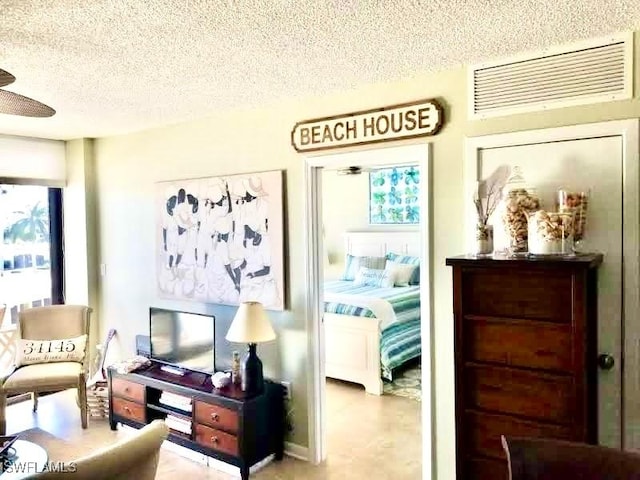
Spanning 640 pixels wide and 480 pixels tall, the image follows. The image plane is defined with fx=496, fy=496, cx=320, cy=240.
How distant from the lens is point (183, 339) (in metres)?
3.55

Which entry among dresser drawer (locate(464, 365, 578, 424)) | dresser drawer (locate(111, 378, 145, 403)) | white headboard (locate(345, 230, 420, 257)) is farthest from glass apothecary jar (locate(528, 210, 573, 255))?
white headboard (locate(345, 230, 420, 257))

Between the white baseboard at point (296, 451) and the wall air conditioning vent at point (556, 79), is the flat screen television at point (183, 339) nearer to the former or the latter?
the white baseboard at point (296, 451)

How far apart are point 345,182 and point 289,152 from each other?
3745 mm

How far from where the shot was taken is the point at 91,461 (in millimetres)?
1546

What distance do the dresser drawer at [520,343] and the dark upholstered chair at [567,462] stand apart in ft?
1.71

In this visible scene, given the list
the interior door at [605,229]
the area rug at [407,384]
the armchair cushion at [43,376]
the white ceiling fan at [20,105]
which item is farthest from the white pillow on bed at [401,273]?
the white ceiling fan at [20,105]

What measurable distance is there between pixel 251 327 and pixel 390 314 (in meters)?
1.87

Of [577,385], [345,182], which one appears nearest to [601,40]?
[577,385]

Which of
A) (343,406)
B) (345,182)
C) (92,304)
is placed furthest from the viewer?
(345,182)

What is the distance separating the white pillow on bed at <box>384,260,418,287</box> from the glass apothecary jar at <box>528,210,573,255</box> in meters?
3.73

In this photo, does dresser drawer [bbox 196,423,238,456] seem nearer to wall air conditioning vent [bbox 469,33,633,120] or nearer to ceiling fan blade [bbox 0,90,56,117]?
ceiling fan blade [bbox 0,90,56,117]

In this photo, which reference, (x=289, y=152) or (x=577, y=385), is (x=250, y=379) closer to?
(x=289, y=152)

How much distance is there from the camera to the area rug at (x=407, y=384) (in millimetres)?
4340

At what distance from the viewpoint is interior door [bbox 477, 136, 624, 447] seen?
2143 mm
